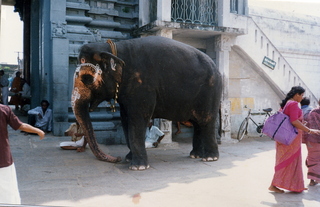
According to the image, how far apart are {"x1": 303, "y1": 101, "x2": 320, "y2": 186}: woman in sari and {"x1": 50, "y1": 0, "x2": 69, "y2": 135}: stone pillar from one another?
556 cm

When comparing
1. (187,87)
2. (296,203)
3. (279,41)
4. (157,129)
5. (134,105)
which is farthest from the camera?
(279,41)

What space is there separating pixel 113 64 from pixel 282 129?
9.09 ft

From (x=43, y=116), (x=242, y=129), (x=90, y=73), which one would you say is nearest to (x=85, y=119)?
(x=90, y=73)

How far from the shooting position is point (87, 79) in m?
5.72

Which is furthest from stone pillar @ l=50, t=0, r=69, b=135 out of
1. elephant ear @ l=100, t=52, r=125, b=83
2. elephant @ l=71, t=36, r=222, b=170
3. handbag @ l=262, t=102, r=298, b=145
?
handbag @ l=262, t=102, r=298, b=145

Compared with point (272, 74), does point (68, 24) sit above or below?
above

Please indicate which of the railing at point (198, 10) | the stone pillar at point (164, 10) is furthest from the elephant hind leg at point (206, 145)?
the railing at point (198, 10)

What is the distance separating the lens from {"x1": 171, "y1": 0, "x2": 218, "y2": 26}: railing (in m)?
9.26

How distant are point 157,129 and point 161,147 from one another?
462 mm

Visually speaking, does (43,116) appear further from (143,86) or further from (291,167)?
(291,167)

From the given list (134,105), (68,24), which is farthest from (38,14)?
(134,105)

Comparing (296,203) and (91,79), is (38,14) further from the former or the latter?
(296,203)

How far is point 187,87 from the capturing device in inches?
251

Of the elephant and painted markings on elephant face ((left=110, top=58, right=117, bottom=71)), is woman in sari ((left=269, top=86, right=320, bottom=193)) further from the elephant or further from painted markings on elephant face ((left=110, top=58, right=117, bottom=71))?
painted markings on elephant face ((left=110, top=58, right=117, bottom=71))
